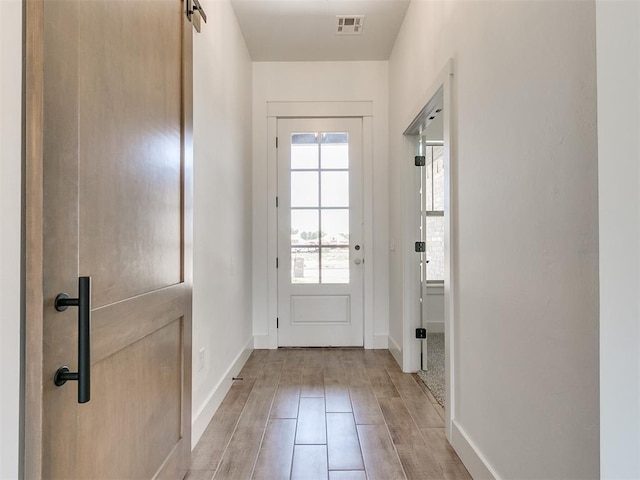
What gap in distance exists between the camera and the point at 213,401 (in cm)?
233

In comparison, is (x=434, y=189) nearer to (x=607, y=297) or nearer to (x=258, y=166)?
(x=258, y=166)

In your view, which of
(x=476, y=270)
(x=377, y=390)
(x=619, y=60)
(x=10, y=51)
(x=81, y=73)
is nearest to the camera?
(x=619, y=60)

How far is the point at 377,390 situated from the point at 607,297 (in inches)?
90.6

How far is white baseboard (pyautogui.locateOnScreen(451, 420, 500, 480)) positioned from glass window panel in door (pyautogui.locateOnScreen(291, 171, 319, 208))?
2.43 m

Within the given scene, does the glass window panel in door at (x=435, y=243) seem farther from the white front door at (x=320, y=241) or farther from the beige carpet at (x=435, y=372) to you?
the white front door at (x=320, y=241)

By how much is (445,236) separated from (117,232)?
1608mm

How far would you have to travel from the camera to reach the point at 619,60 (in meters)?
0.59

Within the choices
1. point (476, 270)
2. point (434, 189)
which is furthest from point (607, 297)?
point (434, 189)

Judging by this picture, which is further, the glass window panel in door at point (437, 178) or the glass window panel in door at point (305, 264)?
the glass window panel in door at point (437, 178)

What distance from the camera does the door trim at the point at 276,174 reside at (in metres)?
3.82

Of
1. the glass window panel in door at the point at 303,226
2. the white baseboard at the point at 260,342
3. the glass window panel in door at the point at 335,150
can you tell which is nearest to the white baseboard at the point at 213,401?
the white baseboard at the point at 260,342

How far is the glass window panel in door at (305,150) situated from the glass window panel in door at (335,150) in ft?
0.24

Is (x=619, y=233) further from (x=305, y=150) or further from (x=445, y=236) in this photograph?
(x=305, y=150)

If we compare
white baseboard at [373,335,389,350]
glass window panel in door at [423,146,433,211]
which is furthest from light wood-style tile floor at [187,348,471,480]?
glass window panel in door at [423,146,433,211]
